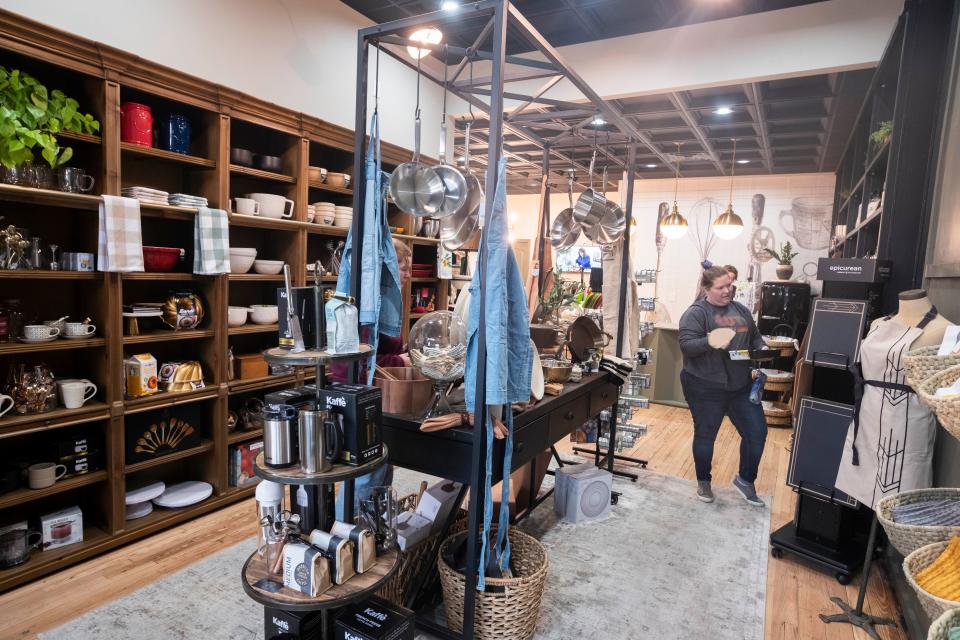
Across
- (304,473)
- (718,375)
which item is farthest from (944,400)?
(718,375)

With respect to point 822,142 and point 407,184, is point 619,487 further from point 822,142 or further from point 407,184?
point 822,142

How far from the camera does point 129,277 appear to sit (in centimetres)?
294

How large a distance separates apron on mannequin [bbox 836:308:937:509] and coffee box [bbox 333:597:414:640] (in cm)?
198

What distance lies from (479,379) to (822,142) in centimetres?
592

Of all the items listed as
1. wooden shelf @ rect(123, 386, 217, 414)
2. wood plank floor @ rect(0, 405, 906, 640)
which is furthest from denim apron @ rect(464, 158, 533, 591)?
wooden shelf @ rect(123, 386, 217, 414)

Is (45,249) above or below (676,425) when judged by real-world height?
above

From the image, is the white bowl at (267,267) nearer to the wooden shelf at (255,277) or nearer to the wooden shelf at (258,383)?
the wooden shelf at (255,277)

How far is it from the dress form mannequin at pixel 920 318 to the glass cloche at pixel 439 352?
1.74 metres

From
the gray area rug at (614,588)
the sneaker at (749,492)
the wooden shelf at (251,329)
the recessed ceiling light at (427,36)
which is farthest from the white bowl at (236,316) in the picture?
the sneaker at (749,492)

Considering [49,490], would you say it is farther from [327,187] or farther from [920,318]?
[920,318]

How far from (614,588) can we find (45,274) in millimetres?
3093

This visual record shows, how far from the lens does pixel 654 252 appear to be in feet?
27.4

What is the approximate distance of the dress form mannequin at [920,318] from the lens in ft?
6.88

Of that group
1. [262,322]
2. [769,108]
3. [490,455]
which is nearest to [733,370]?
[490,455]
